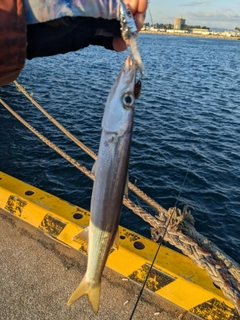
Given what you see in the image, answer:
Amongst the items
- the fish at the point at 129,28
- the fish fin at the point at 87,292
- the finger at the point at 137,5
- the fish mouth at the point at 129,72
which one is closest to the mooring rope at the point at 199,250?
the fish fin at the point at 87,292

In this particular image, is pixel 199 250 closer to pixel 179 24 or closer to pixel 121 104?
pixel 121 104

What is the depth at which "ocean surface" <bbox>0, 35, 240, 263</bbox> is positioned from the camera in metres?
10.2

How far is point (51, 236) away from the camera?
15.8ft

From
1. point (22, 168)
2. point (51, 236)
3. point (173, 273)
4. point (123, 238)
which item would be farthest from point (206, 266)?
point (22, 168)

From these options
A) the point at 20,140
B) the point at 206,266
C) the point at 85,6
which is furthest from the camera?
the point at 20,140

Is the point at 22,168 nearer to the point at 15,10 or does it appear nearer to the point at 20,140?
the point at 20,140

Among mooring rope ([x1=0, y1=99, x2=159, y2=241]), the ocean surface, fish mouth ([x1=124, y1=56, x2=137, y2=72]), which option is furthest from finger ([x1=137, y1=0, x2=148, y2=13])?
the ocean surface

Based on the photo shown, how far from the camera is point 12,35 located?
1.94m

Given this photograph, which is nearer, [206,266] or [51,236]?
[206,266]

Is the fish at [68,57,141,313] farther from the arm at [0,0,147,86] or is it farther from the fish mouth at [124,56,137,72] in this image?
the arm at [0,0,147,86]

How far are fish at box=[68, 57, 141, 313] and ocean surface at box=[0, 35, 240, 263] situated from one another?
2.62m

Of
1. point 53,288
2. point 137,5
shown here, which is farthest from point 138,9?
point 53,288

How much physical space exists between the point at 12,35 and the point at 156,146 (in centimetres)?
1214

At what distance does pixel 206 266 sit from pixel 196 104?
17.6 m
